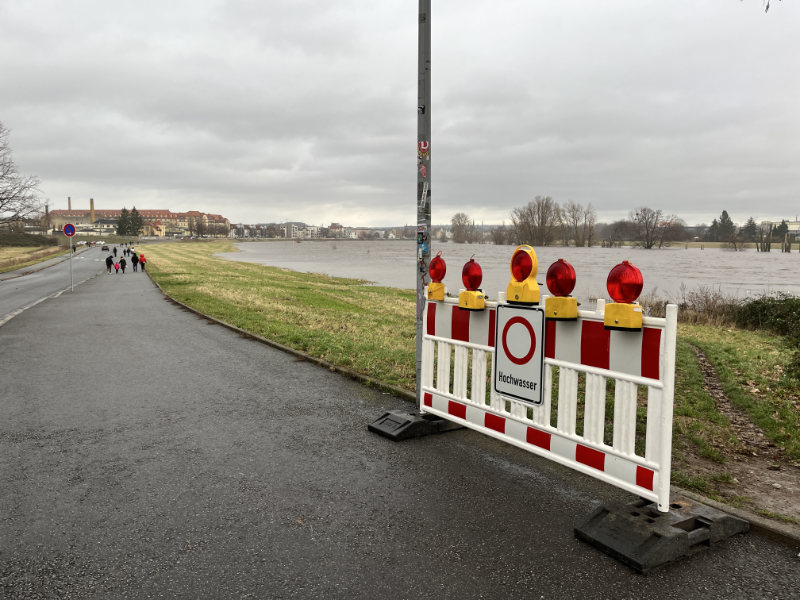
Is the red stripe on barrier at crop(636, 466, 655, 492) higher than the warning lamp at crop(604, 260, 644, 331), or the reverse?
the warning lamp at crop(604, 260, 644, 331)

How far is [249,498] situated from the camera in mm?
3752

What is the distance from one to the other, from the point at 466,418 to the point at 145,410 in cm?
Result: 355

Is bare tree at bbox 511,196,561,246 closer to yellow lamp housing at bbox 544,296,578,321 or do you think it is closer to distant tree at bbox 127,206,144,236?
yellow lamp housing at bbox 544,296,578,321

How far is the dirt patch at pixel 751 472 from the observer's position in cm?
377

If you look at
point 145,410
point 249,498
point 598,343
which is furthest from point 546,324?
point 145,410

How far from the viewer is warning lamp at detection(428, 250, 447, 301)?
477cm

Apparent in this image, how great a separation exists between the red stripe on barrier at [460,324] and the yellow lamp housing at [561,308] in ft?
3.18

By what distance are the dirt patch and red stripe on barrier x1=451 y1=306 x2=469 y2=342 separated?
1.96 meters

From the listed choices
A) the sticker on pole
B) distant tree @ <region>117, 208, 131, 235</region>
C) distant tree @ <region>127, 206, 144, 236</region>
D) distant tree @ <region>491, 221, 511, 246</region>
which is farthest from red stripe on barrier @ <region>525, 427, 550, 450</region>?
distant tree @ <region>117, 208, 131, 235</region>

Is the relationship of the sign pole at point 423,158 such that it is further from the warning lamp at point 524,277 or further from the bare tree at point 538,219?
the bare tree at point 538,219

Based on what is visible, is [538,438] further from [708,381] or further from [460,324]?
[708,381]

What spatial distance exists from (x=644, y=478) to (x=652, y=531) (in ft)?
0.97

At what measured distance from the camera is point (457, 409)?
473cm

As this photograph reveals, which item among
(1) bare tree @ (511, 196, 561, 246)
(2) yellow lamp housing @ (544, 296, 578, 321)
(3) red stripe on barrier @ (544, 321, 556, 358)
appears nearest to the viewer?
(2) yellow lamp housing @ (544, 296, 578, 321)
